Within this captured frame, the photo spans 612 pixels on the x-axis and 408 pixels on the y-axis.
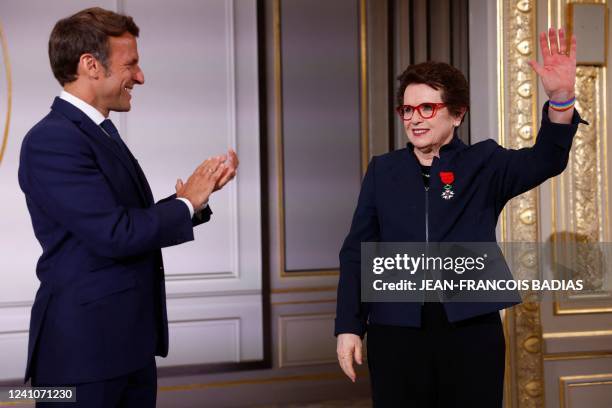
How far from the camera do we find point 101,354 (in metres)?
1.72

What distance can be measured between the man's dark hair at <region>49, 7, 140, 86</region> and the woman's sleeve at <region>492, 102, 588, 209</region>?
110 centimetres

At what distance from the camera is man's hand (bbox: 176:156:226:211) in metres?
1.84

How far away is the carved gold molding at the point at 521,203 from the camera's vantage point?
113 inches

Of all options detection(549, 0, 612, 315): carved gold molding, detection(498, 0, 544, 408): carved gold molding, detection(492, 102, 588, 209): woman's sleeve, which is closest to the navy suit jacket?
detection(492, 102, 588, 209): woman's sleeve

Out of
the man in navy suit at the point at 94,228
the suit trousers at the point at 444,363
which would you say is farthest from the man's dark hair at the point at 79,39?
the suit trousers at the point at 444,363

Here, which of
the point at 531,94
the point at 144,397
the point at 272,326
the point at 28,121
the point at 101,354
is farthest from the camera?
the point at 272,326

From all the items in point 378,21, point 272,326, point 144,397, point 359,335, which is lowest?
point 272,326

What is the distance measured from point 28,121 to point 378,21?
2.21 meters

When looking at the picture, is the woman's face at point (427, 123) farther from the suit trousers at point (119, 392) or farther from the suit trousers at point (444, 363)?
the suit trousers at point (119, 392)

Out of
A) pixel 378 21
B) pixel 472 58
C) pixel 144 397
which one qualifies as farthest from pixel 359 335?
pixel 378 21

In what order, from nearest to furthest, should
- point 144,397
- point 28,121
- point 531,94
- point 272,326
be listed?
point 144,397, point 531,94, point 28,121, point 272,326

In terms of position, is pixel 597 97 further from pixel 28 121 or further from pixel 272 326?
pixel 28 121

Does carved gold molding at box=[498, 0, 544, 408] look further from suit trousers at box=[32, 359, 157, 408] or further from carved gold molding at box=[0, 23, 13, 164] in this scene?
carved gold molding at box=[0, 23, 13, 164]

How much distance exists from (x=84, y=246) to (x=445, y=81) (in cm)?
106
